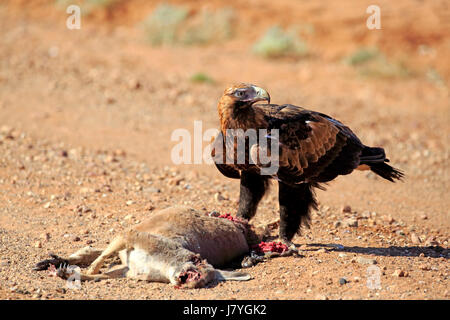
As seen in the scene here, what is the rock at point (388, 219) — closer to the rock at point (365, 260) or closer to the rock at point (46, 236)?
the rock at point (365, 260)

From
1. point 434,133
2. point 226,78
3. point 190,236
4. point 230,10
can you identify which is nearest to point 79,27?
point 230,10

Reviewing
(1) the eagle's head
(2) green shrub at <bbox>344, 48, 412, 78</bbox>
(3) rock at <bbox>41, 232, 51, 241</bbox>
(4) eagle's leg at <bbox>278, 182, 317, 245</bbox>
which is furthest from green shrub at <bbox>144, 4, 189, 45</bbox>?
(1) the eagle's head

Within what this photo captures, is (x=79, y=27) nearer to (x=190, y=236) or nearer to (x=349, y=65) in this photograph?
(x=349, y=65)

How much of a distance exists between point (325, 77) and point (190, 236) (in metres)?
10.5

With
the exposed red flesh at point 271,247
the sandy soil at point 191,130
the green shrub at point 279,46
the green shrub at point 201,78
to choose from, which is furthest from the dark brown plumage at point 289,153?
the green shrub at point 279,46

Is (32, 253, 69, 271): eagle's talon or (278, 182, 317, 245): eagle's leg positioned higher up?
(278, 182, 317, 245): eagle's leg

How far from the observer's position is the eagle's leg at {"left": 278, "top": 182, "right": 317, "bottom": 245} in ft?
20.6

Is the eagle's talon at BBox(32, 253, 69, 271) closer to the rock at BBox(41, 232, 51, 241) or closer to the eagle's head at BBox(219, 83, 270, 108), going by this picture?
the rock at BBox(41, 232, 51, 241)

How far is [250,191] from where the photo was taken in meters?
6.56

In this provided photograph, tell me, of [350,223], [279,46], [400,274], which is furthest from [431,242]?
[279,46]

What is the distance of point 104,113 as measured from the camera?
1150 centimetres

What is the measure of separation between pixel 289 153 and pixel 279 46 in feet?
34.2

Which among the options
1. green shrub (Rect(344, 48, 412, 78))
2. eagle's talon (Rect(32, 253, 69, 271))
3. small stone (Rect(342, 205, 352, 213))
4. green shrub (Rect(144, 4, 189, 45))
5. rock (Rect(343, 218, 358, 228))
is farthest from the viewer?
green shrub (Rect(144, 4, 189, 45))

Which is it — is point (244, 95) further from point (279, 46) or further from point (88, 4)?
point (88, 4)
